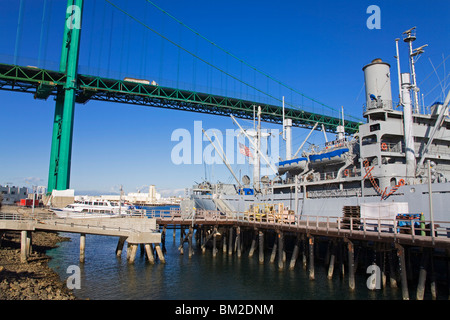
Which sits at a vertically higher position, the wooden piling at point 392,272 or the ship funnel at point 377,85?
the ship funnel at point 377,85

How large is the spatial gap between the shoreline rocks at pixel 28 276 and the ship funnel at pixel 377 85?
33882mm

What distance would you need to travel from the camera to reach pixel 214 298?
68.3ft

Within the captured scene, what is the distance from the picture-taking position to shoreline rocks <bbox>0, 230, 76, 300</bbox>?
17.3m

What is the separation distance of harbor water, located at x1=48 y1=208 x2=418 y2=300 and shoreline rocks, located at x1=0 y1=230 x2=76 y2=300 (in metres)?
1.28

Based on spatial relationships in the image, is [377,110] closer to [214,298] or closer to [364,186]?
[364,186]

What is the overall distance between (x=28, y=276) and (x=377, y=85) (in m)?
38.4

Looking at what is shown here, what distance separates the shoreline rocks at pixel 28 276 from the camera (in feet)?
56.9

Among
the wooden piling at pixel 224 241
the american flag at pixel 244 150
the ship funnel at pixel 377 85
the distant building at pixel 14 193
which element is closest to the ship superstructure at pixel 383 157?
the ship funnel at pixel 377 85

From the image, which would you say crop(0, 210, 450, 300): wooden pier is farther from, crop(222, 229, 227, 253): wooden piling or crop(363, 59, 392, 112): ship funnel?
crop(363, 59, 392, 112): ship funnel

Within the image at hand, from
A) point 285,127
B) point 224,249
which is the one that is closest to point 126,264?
point 224,249

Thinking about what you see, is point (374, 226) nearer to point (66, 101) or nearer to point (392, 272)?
point (392, 272)

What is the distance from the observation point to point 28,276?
22.9 meters

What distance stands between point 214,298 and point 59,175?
40.7 m

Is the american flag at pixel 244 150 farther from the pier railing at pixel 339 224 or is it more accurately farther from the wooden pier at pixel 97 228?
the wooden pier at pixel 97 228
